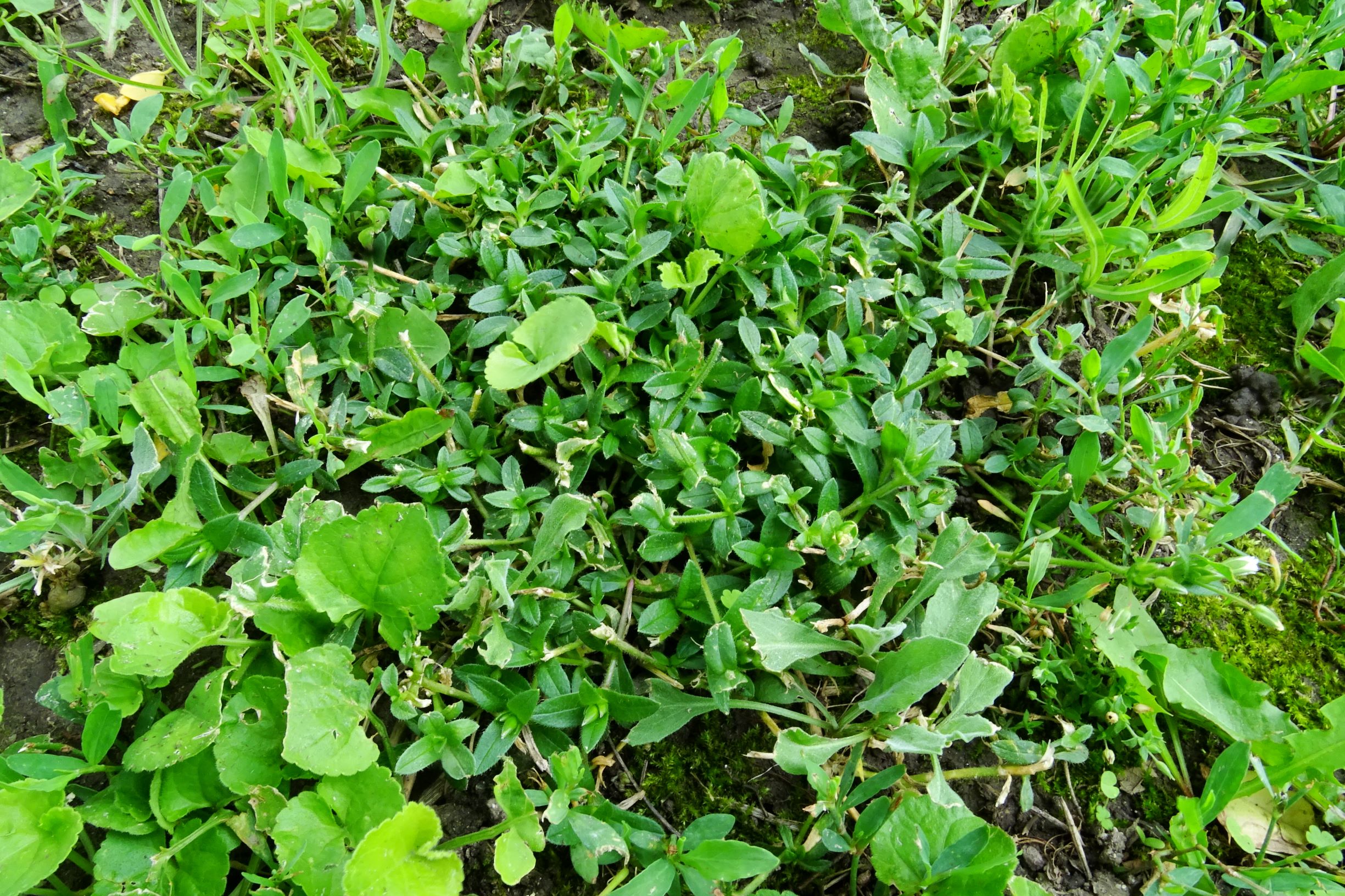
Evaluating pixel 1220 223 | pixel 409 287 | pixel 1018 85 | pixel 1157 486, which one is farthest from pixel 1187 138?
pixel 409 287

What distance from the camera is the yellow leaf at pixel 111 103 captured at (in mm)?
2289

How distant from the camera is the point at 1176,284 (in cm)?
193

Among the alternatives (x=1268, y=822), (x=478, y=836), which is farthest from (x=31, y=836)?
(x=1268, y=822)

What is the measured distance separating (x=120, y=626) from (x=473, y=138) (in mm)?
1436

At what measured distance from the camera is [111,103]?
7.52 feet

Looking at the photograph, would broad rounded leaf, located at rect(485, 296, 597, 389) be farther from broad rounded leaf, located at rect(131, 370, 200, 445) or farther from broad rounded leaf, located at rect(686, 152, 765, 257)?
broad rounded leaf, located at rect(131, 370, 200, 445)

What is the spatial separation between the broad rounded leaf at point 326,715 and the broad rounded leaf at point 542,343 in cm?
62

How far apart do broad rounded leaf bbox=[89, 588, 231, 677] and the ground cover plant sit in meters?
0.01

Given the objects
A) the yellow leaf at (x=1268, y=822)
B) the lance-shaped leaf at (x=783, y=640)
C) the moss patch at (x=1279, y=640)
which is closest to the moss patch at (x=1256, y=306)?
the moss patch at (x=1279, y=640)

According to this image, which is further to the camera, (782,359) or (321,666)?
(782,359)

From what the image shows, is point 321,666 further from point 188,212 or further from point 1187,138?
point 1187,138

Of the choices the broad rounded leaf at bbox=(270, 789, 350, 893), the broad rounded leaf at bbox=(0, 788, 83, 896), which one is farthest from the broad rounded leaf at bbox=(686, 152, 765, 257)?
the broad rounded leaf at bbox=(0, 788, 83, 896)

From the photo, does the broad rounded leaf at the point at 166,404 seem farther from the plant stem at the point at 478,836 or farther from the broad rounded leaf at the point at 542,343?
the plant stem at the point at 478,836

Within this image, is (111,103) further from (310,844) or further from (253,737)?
(310,844)
